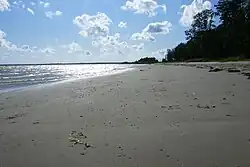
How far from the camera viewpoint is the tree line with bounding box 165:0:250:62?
221 feet

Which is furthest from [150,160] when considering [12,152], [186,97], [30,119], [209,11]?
[209,11]

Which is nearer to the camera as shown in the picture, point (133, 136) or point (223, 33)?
point (133, 136)

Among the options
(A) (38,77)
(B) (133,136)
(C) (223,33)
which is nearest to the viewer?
(B) (133,136)

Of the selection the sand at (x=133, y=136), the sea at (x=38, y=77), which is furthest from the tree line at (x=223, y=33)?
the sand at (x=133, y=136)

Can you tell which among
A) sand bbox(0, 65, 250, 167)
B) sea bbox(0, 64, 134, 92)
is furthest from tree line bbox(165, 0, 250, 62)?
sand bbox(0, 65, 250, 167)

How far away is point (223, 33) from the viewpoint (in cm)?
7756

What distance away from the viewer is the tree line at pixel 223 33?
67.5 meters

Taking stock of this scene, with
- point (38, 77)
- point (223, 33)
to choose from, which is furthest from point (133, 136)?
point (223, 33)

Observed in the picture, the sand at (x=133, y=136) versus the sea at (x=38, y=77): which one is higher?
the sand at (x=133, y=136)

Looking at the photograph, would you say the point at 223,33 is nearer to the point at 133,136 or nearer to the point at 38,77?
the point at 38,77

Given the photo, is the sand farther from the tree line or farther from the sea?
the tree line

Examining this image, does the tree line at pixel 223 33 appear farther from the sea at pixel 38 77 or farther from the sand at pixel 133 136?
the sand at pixel 133 136

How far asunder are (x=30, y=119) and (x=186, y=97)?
5.67m

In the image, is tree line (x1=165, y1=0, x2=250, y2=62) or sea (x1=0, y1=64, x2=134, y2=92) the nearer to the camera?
sea (x1=0, y1=64, x2=134, y2=92)
